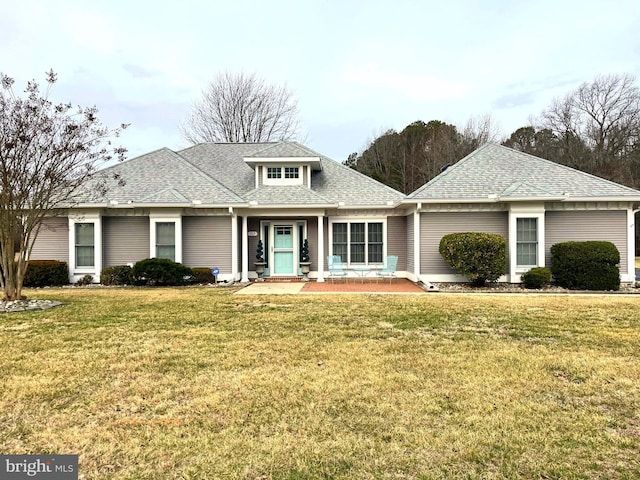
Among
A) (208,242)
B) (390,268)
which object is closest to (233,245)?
(208,242)

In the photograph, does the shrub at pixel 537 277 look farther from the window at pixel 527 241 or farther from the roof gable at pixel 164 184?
the roof gable at pixel 164 184

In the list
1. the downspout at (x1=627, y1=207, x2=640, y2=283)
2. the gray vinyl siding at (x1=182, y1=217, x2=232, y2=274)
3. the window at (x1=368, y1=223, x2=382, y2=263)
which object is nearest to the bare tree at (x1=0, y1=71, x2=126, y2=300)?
the gray vinyl siding at (x1=182, y1=217, x2=232, y2=274)

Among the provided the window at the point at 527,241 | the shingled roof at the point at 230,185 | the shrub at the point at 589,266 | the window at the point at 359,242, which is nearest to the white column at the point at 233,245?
the shingled roof at the point at 230,185

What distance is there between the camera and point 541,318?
7.70 meters

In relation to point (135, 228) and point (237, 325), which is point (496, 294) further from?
point (135, 228)

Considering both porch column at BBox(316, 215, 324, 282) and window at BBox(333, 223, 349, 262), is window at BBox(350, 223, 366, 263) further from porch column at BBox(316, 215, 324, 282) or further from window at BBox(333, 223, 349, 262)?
porch column at BBox(316, 215, 324, 282)

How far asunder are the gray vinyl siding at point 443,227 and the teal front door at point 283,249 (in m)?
5.10

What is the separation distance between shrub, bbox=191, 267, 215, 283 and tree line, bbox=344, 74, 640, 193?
25.0m

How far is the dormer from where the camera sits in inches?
614

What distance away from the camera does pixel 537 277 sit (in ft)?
40.7

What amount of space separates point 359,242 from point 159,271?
744cm

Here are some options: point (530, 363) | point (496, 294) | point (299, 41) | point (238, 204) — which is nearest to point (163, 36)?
point (299, 41)

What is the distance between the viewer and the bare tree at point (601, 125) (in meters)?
31.3

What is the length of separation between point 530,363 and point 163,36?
611 inches
